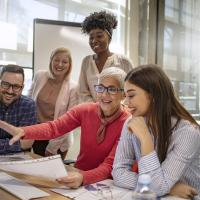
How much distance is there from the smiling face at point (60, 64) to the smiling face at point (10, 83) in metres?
0.64

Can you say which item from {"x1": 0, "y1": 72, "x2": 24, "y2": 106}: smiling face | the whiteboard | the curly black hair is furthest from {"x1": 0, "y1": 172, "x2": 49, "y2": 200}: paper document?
the whiteboard

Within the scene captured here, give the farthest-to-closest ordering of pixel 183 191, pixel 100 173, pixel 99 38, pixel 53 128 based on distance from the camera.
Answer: pixel 99 38, pixel 53 128, pixel 100 173, pixel 183 191

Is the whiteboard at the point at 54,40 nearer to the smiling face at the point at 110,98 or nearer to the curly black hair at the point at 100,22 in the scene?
the curly black hair at the point at 100,22

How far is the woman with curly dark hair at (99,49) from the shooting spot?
8.94ft

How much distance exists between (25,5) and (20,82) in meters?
1.86

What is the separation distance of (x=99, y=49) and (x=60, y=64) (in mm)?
367

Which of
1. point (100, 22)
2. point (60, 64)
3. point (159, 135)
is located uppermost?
point (100, 22)

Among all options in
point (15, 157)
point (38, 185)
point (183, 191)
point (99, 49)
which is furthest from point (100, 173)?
point (99, 49)

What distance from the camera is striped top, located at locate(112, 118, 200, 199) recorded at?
4.45 ft

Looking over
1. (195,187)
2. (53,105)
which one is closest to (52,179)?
(195,187)

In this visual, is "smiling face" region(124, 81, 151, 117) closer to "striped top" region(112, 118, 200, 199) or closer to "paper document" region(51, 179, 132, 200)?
"striped top" region(112, 118, 200, 199)

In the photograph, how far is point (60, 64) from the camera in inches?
112

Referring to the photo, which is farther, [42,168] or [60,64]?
[60,64]

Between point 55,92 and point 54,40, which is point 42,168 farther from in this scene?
point 54,40
